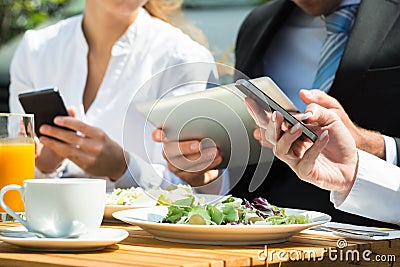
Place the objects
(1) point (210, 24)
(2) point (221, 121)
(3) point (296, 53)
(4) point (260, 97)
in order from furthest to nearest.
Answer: (1) point (210, 24) → (3) point (296, 53) → (2) point (221, 121) → (4) point (260, 97)

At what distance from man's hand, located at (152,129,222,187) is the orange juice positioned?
Answer: 1.06 feet

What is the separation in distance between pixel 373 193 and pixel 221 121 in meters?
0.43

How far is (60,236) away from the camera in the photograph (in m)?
1.28

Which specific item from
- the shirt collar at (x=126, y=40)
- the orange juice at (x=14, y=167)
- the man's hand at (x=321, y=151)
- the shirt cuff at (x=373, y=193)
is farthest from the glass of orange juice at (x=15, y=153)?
the shirt collar at (x=126, y=40)

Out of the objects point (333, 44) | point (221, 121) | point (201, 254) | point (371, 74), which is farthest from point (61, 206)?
point (333, 44)

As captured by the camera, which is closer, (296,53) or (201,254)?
(201,254)

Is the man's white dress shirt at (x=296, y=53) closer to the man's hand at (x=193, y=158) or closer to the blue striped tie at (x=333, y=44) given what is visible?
the blue striped tie at (x=333, y=44)

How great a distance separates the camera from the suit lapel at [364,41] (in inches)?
85.0

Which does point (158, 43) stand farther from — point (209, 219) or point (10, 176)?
point (209, 219)

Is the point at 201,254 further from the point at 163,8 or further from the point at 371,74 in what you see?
the point at 163,8

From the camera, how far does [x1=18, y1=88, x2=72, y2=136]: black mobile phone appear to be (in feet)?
6.97

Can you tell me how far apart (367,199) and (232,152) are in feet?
1.26

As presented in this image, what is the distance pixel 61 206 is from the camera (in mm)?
1257

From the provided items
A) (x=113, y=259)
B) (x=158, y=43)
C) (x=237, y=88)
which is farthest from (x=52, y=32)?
(x=113, y=259)
